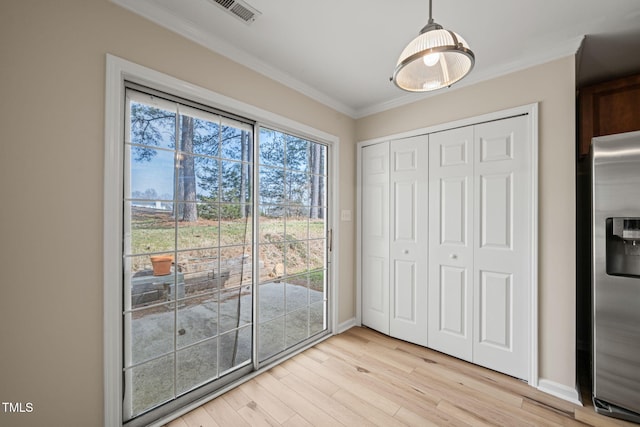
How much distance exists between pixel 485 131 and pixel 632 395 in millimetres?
2051

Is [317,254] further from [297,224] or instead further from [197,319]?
→ [197,319]

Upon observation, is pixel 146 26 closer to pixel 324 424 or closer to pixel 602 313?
pixel 324 424

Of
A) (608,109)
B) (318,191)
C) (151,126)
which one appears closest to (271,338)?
(318,191)

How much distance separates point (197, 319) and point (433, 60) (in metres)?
2.18

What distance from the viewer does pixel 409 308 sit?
2721 mm

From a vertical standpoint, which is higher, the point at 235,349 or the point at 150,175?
the point at 150,175

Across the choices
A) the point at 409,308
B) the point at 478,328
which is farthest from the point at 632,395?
the point at 409,308

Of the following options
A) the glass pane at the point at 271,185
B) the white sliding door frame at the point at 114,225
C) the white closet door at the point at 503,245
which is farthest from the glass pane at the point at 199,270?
the white closet door at the point at 503,245

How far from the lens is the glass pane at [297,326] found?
253 cm

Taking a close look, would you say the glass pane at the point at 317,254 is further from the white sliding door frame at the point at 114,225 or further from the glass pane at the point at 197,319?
the white sliding door frame at the point at 114,225

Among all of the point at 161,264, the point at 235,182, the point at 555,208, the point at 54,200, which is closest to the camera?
the point at 54,200

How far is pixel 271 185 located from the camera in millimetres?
2367

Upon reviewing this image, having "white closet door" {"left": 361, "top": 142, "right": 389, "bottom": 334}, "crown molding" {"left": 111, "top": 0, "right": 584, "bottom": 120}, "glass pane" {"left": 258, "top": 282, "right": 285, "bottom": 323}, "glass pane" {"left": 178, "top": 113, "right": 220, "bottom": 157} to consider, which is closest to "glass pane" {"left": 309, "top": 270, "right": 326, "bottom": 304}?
"glass pane" {"left": 258, "top": 282, "right": 285, "bottom": 323}

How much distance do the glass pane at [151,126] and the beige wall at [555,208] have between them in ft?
8.82
